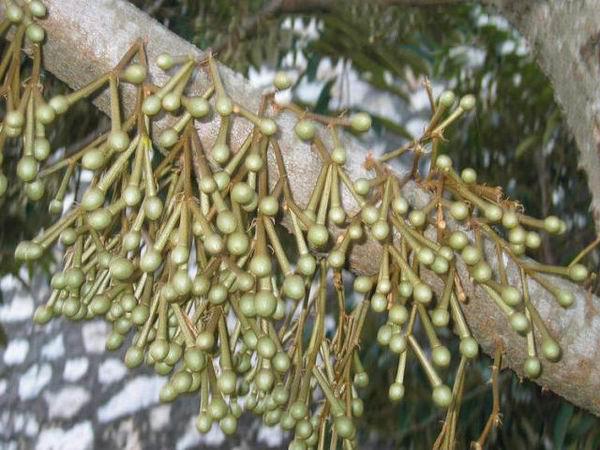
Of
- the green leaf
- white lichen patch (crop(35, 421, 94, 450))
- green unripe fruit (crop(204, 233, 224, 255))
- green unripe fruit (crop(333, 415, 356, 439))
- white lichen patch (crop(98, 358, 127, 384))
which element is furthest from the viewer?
white lichen patch (crop(98, 358, 127, 384))

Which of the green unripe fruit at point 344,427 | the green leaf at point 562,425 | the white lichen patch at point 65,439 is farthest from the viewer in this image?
the white lichen patch at point 65,439

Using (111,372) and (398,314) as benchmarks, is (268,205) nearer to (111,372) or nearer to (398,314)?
(398,314)

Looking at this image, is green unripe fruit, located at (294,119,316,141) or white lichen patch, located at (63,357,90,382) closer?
green unripe fruit, located at (294,119,316,141)

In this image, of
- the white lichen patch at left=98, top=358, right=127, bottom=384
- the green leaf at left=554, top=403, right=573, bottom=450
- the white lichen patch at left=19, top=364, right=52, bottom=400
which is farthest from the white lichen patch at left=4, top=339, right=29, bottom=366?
the green leaf at left=554, top=403, right=573, bottom=450

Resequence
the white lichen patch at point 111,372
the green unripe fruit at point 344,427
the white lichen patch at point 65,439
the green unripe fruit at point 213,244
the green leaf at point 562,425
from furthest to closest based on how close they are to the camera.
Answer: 1. the white lichen patch at point 111,372
2. the white lichen patch at point 65,439
3. the green leaf at point 562,425
4. the green unripe fruit at point 344,427
5. the green unripe fruit at point 213,244

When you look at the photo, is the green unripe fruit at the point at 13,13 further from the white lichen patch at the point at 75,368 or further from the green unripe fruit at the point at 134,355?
the white lichen patch at the point at 75,368

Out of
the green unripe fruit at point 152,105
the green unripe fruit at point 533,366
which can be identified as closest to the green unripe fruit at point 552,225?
the green unripe fruit at point 533,366

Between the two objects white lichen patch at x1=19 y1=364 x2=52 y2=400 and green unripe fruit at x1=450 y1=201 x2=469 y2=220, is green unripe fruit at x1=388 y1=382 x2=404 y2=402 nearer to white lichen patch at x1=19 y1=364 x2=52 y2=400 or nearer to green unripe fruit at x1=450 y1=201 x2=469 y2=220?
green unripe fruit at x1=450 y1=201 x2=469 y2=220
